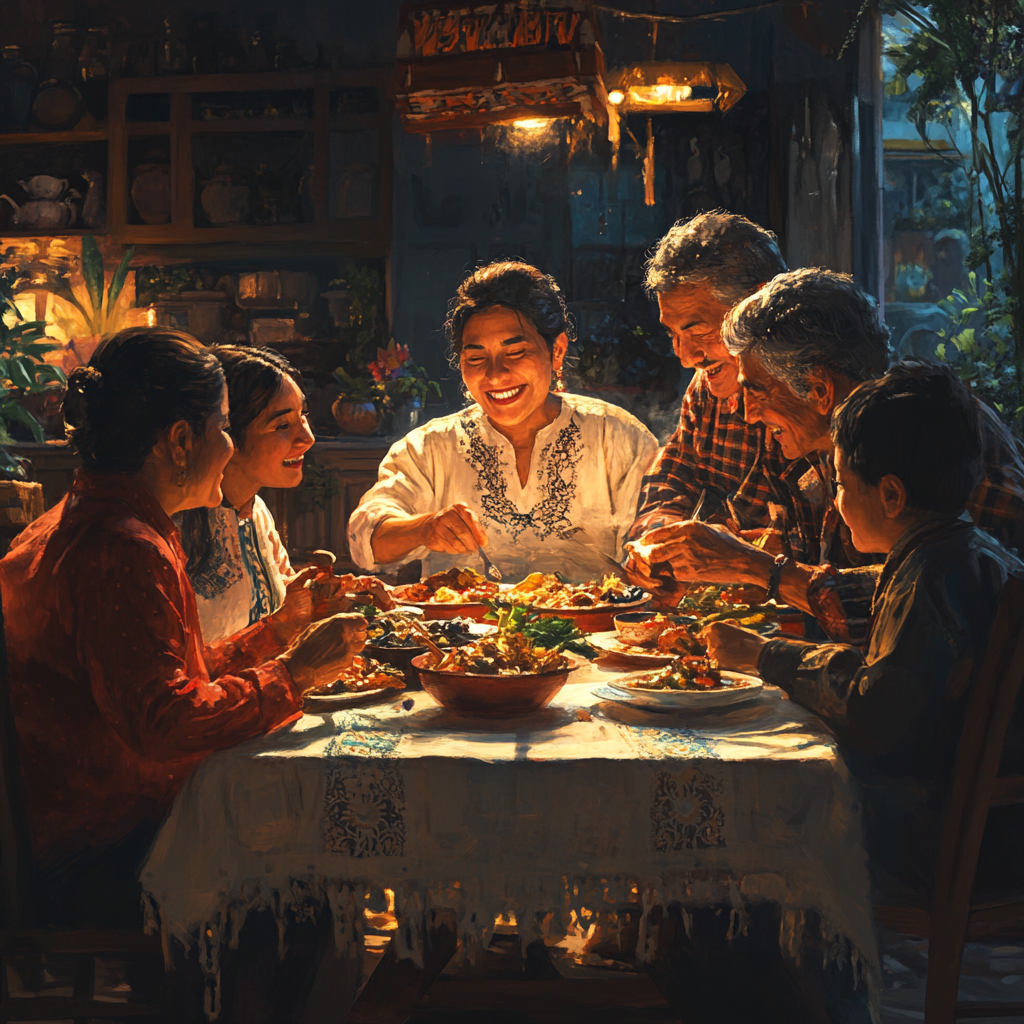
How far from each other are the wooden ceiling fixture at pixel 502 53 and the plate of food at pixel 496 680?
245 centimetres

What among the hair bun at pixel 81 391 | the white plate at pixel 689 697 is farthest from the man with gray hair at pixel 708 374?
the hair bun at pixel 81 391

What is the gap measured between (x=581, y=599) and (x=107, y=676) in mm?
1248

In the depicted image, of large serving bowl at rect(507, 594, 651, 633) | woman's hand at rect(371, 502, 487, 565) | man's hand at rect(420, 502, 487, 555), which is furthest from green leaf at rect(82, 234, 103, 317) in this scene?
large serving bowl at rect(507, 594, 651, 633)

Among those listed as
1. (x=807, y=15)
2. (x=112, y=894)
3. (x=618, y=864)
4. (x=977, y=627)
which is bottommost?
(x=112, y=894)

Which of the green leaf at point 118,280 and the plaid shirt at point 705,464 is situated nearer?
the plaid shirt at point 705,464

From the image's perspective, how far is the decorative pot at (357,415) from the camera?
20.4ft

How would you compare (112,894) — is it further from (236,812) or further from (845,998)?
(845,998)

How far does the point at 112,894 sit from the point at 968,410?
1.76 m

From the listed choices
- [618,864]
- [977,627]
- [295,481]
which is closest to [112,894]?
[618,864]

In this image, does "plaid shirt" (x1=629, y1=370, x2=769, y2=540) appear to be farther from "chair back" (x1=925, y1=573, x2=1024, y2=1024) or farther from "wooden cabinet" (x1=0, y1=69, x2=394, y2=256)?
"wooden cabinet" (x1=0, y1=69, x2=394, y2=256)

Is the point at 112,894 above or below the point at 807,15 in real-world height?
below

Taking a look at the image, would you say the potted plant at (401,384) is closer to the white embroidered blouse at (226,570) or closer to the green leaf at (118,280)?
the green leaf at (118,280)

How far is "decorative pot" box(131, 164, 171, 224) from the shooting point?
663cm

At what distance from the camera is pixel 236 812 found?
1.59 meters
